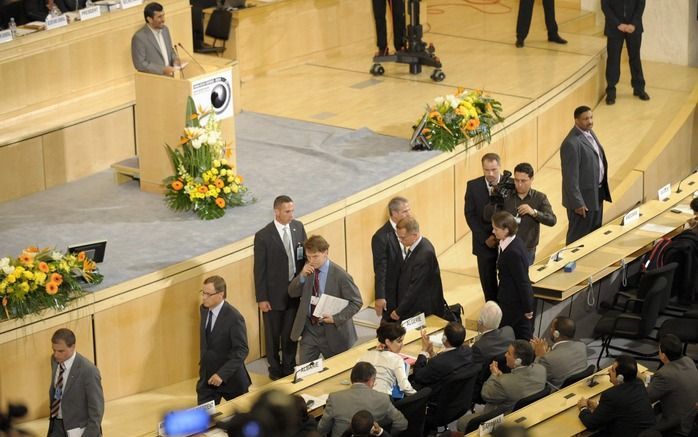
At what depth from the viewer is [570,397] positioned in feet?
20.9

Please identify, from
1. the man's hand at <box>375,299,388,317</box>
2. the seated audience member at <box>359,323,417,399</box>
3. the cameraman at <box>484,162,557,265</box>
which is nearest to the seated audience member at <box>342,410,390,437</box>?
the seated audience member at <box>359,323,417,399</box>

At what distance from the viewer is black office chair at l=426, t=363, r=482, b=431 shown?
251 inches

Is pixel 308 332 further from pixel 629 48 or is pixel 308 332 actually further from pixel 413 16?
pixel 629 48

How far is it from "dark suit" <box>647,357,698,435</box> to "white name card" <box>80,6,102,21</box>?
6000 millimetres

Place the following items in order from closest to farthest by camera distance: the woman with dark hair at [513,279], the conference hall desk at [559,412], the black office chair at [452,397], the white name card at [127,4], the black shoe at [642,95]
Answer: the conference hall desk at [559,412], the black office chair at [452,397], the woman with dark hair at [513,279], the white name card at [127,4], the black shoe at [642,95]

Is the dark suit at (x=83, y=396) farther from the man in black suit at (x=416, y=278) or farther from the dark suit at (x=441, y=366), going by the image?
the man in black suit at (x=416, y=278)

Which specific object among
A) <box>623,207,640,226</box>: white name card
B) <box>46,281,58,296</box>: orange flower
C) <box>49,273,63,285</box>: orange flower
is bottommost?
<box>623,207,640,226</box>: white name card

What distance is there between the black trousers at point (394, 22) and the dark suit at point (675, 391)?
6835mm

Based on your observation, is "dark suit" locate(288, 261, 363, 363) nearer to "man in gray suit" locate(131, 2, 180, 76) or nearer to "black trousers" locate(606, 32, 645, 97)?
"man in gray suit" locate(131, 2, 180, 76)

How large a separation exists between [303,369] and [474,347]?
106cm

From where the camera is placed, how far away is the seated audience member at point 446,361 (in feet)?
20.9

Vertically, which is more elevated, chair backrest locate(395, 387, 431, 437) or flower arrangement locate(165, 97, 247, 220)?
flower arrangement locate(165, 97, 247, 220)

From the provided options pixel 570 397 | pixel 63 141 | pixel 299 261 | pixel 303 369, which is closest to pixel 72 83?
pixel 63 141

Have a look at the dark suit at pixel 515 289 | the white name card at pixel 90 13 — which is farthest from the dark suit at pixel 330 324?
the white name card at pixel 90 13
